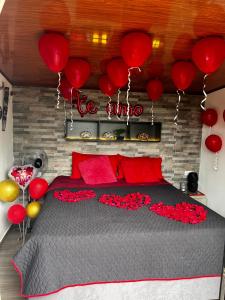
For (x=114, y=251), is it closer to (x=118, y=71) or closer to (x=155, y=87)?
(x=118, y=71)

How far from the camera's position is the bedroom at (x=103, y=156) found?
1533 millimetres

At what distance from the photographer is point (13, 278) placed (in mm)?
2096

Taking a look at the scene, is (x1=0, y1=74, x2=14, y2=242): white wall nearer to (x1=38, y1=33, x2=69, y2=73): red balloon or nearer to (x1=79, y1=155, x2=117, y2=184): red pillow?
(x1=79, y1=155, x2=117, y2=184): red pillow

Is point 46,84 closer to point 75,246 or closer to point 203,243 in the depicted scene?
point 75,246

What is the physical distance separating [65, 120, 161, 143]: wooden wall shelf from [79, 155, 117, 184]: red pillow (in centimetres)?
40

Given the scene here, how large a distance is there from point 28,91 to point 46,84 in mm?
307

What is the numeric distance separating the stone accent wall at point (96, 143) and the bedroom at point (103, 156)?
0.02 meters

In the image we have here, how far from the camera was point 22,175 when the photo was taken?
8.91ft

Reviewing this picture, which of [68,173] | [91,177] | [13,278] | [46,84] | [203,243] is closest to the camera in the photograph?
[203,243]

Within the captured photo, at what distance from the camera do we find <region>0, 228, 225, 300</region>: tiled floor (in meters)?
1.91

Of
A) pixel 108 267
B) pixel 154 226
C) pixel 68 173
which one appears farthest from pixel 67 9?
pixel 68 173

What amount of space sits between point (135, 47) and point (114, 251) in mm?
1383

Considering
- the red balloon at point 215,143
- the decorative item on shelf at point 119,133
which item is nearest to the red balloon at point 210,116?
the red balloon at point 215,143

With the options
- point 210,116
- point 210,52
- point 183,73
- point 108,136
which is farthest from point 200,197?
point 210,52
